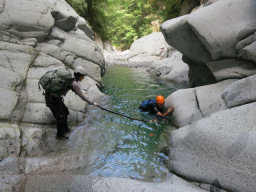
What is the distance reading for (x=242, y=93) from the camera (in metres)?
4.38

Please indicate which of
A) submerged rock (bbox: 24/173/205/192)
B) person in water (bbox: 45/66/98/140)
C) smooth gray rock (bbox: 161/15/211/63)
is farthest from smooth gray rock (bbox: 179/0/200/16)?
submerged rock (bbox: 24/173/205/192)

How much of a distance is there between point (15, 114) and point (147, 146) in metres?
4.12

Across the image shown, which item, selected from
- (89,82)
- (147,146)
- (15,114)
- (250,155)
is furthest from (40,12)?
(250,155)

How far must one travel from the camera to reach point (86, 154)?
16.4 ft

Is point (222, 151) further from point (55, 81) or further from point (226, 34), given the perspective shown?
point (55, 81)

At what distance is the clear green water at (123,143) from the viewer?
4500 millimetres

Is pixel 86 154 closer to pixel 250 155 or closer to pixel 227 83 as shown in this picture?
pixel 250 155

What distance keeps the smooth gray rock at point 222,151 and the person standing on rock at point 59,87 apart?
324 cm

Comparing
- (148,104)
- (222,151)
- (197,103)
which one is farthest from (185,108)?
(222,151)

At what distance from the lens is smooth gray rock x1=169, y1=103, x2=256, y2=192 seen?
2990 millimetres

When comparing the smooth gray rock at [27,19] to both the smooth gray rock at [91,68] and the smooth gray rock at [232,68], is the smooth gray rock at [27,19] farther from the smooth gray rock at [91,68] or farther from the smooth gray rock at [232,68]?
the smooth gray rock at [232,68]

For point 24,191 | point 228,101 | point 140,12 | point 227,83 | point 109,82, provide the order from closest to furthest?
point 24,191
point 228,101
point 227,83
point 109,82
point 140,12

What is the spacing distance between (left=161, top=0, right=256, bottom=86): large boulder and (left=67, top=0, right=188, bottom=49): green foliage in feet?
59.0

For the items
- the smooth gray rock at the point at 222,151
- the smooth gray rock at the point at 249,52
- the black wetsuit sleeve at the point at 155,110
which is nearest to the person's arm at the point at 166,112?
the black wetsuit sleeve at the point at 155,110
